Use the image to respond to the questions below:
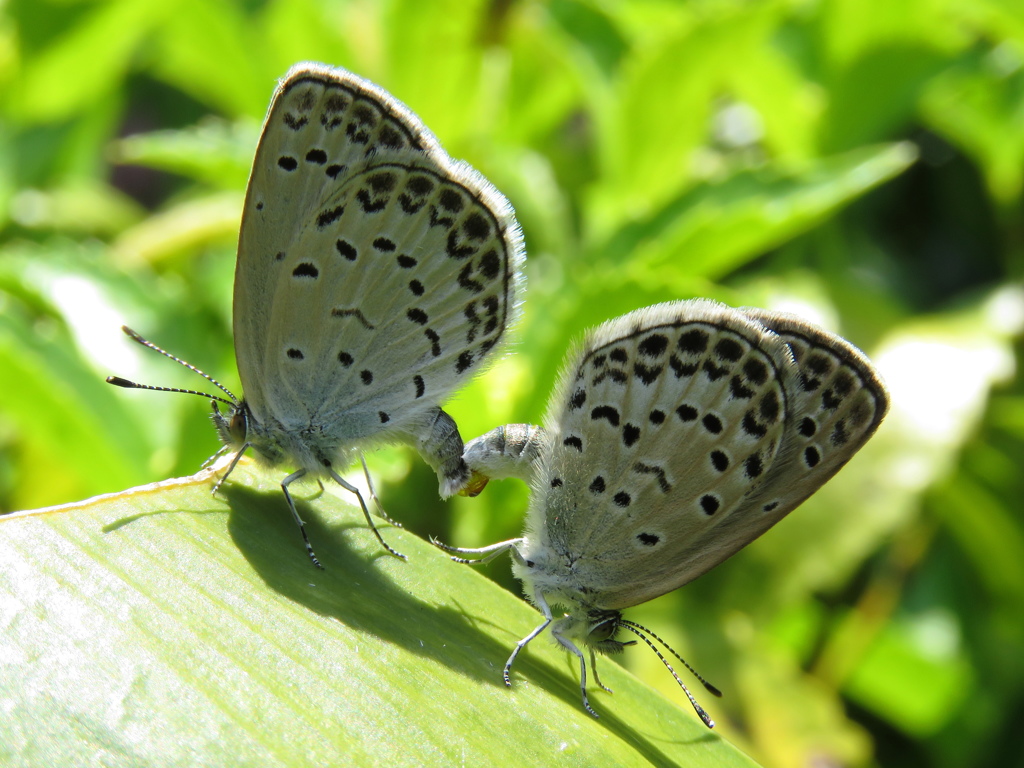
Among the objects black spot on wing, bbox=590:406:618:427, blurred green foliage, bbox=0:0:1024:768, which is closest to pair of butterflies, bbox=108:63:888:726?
black spot on wing, bbox=590:406:618:427

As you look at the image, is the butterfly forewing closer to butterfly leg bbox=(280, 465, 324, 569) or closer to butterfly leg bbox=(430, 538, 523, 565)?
butterfly leg bbox=(430, 538, 523, 565)

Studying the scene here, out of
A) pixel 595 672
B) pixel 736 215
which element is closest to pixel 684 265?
pixel 736 215

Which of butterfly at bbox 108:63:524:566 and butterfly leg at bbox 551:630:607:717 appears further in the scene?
butterfly at bbox 108:63:524:566

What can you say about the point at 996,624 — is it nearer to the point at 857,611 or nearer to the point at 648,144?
the point at 857,611

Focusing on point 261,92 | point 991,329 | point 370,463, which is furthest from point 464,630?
point 991,329

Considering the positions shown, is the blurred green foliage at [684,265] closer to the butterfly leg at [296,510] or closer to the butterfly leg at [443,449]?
the butterfly leg at [443,449]

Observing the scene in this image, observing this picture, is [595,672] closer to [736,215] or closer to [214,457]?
[214,457]
